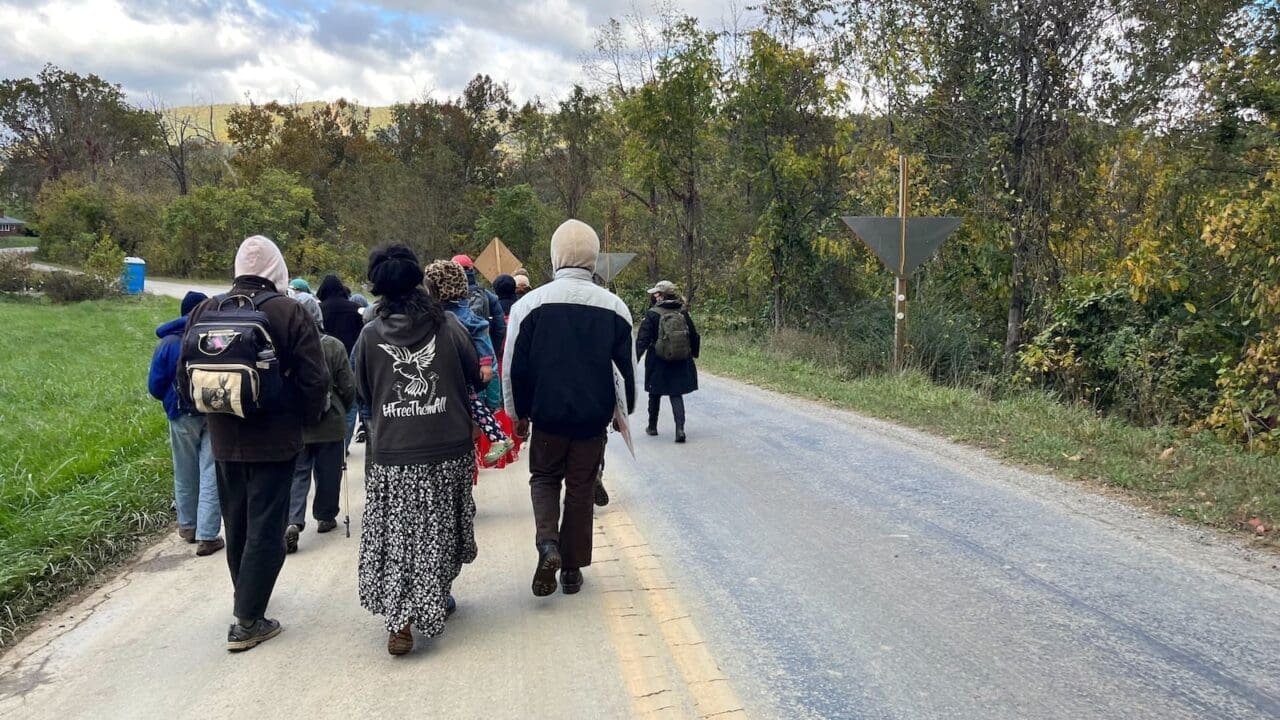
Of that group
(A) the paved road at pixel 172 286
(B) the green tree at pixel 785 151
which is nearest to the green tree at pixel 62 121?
(A) the paved road at pixel 172 286

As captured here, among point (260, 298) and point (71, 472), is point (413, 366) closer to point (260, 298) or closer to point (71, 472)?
point (260, 298)

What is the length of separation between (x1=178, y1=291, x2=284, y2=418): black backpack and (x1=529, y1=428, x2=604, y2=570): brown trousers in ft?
4.73

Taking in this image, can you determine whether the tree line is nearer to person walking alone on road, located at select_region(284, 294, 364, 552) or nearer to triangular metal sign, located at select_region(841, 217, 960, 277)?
triangular metal sign, located at select_region(841, 217, 960, 277)

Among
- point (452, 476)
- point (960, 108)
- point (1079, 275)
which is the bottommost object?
point (452, 476)

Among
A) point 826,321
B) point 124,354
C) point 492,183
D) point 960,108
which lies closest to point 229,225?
point 492,183

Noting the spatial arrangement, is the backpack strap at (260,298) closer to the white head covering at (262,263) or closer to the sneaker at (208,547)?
the white head covering at (262,263)

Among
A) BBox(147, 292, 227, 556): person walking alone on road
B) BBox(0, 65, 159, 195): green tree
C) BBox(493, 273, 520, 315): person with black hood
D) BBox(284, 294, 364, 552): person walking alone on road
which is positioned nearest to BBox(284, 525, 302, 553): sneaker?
BBox(284, 294, 364, 552): person walking alone on road

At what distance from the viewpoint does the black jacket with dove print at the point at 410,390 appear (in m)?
4.57

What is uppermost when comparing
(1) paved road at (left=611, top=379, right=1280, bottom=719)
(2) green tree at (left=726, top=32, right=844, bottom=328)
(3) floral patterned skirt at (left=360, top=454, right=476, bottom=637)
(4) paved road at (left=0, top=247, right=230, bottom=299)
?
(2) green tree at (left=726, top=32, right=844, bottom=328)

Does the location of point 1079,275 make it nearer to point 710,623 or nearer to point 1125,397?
point 1125,397

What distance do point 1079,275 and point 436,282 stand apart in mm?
11471

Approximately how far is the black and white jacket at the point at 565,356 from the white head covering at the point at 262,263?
3.92ft

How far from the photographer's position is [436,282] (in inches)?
266

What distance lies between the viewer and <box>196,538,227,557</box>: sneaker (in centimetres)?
666
